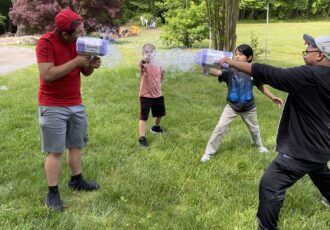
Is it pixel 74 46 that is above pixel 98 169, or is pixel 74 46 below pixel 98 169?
above

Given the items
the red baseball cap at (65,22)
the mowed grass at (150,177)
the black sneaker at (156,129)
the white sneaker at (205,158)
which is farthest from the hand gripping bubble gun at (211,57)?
the black sneaker at (156,129)

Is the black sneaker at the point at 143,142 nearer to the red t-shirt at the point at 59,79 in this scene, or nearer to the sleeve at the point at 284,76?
the red t-shirt at the point at 59,79

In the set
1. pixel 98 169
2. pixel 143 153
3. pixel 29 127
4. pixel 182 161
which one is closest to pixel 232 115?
pixel 182 161

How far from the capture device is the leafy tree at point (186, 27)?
15.6 m

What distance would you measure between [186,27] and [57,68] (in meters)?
12.8

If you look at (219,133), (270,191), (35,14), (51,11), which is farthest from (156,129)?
(35,14)

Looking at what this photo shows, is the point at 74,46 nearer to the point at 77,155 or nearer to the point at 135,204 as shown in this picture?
the point at 77,155

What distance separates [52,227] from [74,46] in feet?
5.16

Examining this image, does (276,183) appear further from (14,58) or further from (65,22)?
(14,58)

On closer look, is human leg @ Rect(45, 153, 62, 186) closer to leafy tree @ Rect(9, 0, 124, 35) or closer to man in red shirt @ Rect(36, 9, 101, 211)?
man in red shirt @ Rect(36, 9, 101, 211)

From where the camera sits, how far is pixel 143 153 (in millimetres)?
5215

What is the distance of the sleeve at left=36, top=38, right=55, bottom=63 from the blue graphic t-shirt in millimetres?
2216

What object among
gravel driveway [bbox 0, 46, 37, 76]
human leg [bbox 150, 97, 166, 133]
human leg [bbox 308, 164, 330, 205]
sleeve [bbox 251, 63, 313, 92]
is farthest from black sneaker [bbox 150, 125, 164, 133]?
gravel driveway [bbox 0, 46, 37, 76]

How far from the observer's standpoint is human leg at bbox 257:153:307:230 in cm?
323
